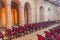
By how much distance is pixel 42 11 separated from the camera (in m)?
36.9

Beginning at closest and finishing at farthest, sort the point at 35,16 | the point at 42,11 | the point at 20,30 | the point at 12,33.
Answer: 1. the point at 12,33
2. the point at 20,30
3. the point at 35,16
4. the point at 42,11

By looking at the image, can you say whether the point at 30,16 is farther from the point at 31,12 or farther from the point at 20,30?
the point at 20,30

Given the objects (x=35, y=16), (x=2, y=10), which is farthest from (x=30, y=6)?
(x=2, y=10)

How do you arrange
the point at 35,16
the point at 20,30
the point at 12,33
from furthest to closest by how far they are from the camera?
1. the point at 35,16
2. the point at 20,30
3. the point at 12,33

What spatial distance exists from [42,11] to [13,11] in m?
9.54

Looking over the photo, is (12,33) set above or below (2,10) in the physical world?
below

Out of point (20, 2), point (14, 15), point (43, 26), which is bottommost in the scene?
point (43, 26)

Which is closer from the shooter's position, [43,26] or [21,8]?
[43,26]

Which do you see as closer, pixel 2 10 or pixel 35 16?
pixel 2 10

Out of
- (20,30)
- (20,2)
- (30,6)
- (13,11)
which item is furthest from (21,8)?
(20,30)

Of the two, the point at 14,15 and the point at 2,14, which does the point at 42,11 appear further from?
the point at 2,14

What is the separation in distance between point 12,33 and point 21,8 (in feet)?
39.8

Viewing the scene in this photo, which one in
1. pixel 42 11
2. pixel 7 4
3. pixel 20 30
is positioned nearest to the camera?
pixel 20 30

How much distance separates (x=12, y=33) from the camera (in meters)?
12.1
